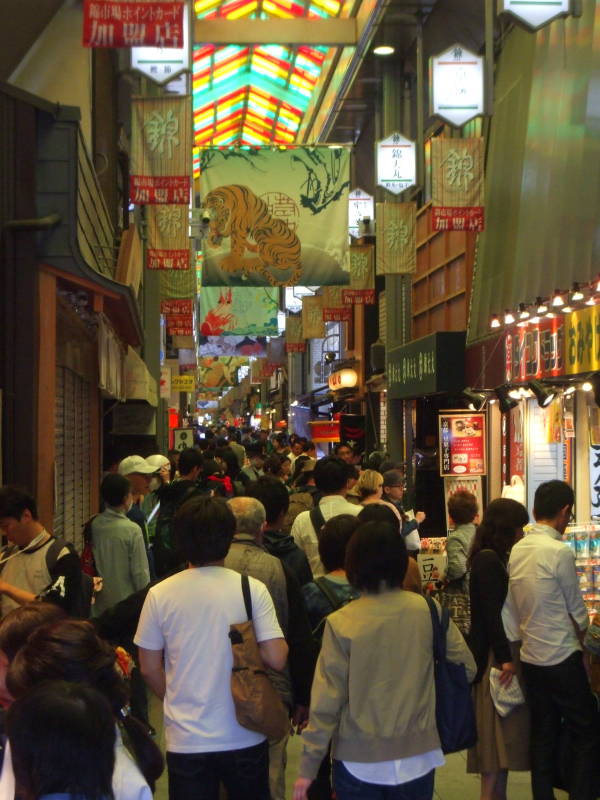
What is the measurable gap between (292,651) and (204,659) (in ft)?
2.44

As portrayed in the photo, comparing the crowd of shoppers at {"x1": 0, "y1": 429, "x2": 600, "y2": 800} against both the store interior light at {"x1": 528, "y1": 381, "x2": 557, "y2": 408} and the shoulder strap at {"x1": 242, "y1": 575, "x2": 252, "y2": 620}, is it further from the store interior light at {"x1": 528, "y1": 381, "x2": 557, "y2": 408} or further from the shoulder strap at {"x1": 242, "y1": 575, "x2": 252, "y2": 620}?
the store interior light at {"x1": 528, "y1": 381, "x2": 557, "y2": 408}

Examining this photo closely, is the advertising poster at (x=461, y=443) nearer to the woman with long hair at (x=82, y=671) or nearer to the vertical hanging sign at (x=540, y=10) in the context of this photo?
the vertical hanging sign at (x=540, y=10)

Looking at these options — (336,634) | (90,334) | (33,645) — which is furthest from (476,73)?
(33,645)

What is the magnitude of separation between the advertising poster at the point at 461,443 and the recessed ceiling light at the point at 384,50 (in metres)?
9.50

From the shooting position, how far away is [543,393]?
11.7m

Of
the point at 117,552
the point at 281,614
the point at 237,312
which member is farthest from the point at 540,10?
the point at 237,312

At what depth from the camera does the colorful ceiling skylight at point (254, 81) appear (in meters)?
21.9

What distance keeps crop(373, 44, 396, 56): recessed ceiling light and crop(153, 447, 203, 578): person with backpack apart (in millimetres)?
14105

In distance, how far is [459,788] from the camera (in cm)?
652

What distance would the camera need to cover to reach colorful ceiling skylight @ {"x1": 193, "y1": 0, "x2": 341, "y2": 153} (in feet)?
72.0

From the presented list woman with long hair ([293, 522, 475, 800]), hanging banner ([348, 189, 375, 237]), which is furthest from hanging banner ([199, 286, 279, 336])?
woman with long hair ([293, 522, 475, 800])

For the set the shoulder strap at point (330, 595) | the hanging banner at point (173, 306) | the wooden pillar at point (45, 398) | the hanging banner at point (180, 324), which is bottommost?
the shoulder strap at point (330, 595)

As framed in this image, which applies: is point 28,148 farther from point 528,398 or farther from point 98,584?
point 528,398

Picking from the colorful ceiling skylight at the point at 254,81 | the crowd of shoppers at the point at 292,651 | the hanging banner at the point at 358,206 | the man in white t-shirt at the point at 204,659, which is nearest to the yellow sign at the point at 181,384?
the colorful ceiling skylight at the point at 254,81
